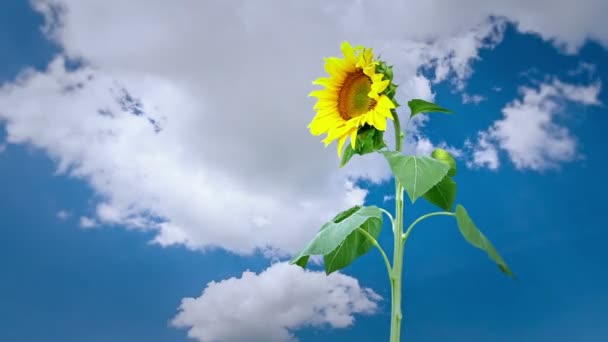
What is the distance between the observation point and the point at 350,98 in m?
2.71

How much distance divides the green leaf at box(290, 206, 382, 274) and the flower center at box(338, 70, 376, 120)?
0.43 metres

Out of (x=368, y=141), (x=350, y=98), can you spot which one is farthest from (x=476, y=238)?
(x=350, y=98)

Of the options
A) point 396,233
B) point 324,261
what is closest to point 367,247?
point 324,261

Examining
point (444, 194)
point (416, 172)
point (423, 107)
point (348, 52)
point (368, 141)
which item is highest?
point (348, 52)

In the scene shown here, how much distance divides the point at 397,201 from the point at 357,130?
1.18 feet

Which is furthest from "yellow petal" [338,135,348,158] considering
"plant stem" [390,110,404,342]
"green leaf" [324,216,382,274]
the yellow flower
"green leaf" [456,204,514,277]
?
"green leaf" [456,204,514,277]

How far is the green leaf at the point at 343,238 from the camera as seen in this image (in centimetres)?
239

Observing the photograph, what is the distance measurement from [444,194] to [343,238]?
560 millimetres

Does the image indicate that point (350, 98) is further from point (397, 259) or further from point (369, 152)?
point (397, 259)

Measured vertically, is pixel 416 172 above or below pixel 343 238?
above

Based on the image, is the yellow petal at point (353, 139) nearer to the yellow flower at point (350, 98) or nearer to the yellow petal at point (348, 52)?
the yellow flower at point (350, 98)

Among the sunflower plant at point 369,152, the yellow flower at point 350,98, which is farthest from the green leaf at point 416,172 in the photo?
the yellow flower at point 350,98

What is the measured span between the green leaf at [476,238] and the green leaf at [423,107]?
0.51 meters

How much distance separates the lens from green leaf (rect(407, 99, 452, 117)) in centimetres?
261
